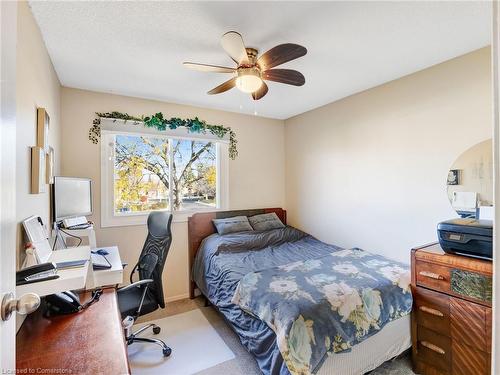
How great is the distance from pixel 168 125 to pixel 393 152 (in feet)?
8.43

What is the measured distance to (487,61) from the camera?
1952 mm

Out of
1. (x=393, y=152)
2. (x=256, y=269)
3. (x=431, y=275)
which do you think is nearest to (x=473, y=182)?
(x=393, y=152)

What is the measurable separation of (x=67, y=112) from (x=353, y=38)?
2.79 meters

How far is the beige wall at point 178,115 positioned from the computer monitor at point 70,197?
51cm

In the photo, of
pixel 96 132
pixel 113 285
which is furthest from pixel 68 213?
pixel 96 132

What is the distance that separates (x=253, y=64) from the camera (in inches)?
72.5

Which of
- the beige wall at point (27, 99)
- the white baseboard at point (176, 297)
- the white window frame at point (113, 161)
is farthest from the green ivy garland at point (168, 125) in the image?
the white baseboard at point (176, 297)

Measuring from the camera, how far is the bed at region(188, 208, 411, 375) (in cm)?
152

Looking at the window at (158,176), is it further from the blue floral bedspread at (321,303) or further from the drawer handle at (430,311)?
the drawer handle at (430,311)

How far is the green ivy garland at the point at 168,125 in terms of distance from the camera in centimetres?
280

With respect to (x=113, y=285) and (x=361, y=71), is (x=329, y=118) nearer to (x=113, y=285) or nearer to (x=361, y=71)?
(x=361, y=71)

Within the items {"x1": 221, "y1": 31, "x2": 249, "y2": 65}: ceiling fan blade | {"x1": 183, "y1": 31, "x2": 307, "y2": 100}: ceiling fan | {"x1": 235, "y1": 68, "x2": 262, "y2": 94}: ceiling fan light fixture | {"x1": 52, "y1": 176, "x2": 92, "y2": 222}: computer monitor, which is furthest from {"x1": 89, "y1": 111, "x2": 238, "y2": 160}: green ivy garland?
{"x1": 221, "y1": 31, "x2": 249, "y2": 65}: ceiling fan blade

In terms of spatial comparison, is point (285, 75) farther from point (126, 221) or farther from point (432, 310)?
point (126, 221)

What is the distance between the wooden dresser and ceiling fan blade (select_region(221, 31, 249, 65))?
1939mm
